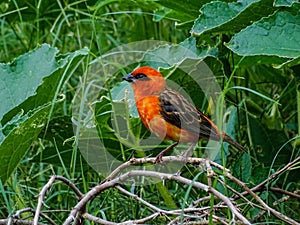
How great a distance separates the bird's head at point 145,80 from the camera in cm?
241

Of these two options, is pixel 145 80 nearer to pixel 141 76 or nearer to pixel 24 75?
pixel 141 76

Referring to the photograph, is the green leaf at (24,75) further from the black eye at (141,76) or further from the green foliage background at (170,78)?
the black eye at (141,76)

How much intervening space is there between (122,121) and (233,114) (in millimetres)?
747

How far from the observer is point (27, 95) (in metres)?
2.58

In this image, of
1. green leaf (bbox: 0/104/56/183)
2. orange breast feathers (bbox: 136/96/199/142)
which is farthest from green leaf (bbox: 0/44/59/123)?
orange breast feathers (bbox: 136/96/199/142)

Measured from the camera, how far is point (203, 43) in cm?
296

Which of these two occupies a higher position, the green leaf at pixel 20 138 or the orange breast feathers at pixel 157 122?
the green leaf at pixel 20 138

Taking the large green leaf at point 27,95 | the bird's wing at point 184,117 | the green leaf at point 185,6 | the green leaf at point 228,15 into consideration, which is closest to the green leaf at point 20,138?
the large green leaf at point 27,95

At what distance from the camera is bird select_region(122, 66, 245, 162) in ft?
7.81

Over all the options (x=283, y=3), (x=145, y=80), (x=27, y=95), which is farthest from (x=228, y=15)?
(x=27, y=95)

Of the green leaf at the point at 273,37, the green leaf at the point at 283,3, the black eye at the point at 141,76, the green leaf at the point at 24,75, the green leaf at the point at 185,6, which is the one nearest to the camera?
the green leaf at the point at 273,37

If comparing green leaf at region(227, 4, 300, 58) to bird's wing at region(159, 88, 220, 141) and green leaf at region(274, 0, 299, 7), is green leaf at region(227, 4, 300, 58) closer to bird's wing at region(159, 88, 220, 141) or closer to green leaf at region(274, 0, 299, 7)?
green leaf at region(274, 0, 299, 7)

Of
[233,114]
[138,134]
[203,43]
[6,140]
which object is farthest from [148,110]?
[233,114]

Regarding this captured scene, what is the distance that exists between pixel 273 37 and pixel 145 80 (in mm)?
477
